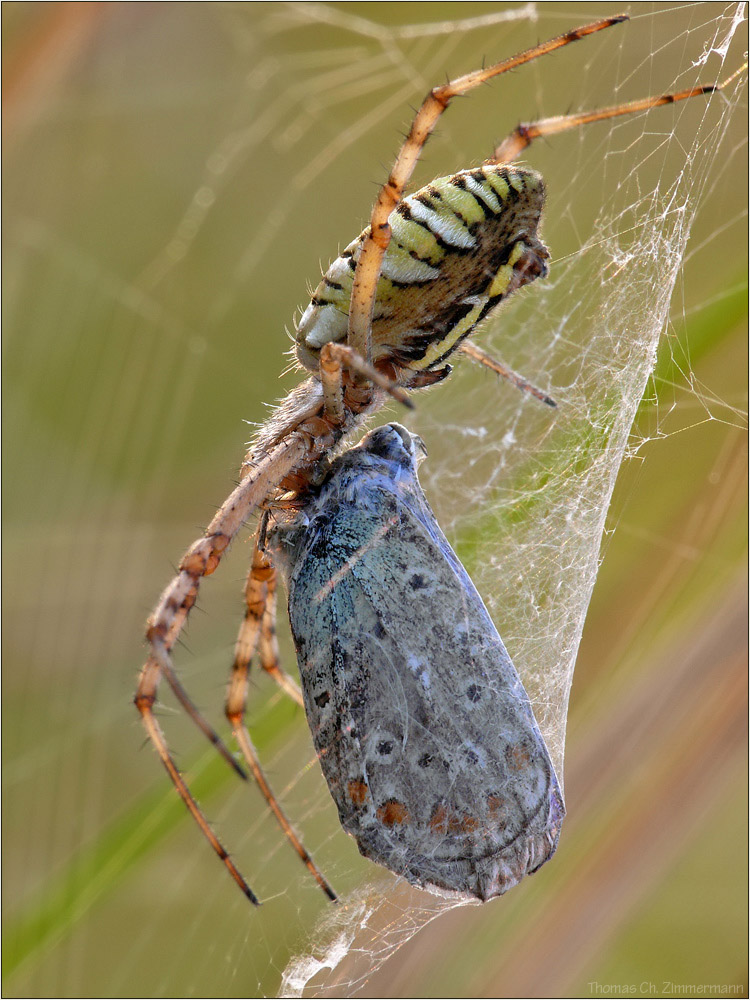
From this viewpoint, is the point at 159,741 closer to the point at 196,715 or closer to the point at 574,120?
the point at 196,715

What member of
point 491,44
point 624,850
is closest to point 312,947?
point 624,850

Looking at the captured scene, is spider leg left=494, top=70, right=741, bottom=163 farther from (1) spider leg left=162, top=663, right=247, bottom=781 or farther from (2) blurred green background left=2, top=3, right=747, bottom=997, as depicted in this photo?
(1) spider leg left=162, top=663, right=247, bottom=781

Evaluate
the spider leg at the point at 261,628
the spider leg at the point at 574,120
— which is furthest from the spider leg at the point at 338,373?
the spider leg at the point at 574,120

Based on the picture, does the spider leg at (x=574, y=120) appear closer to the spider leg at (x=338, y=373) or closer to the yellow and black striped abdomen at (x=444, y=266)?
the yellow and black striped abdomen at (x=444, y=266)

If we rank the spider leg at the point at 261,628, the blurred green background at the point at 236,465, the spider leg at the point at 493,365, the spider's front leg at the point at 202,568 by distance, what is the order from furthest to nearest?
the spider leg at the point at 493,365 < the spider leg at the point at 261,628 < the spider's front leg at the point at 202,568 < the blurred green background at the point at 236,465

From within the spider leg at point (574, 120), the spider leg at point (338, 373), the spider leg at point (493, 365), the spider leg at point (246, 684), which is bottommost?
the spider leg at point (246, 684)

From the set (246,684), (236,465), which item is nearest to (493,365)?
(236,465)
